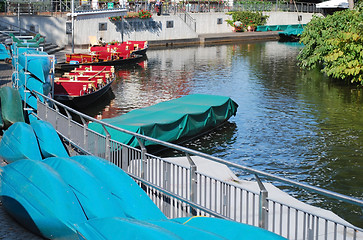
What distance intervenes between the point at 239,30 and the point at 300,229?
61757 millimetres

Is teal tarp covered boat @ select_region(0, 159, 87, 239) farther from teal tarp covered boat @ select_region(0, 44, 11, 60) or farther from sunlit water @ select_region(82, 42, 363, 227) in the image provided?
teal tarp covered boat @ select_region(0, 44, 11, 60)

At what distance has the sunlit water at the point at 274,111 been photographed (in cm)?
1725

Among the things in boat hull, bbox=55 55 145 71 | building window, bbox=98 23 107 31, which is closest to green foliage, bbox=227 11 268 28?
building window, bbox=98 23 107 31

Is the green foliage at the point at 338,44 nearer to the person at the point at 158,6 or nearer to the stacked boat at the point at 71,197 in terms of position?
the stacked boat at the point at 71,197

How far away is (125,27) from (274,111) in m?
32.6

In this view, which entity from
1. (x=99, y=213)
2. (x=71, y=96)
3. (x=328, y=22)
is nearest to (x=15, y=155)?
(x=99, y=213)

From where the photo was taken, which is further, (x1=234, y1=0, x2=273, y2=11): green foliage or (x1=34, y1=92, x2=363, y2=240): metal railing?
(x1=234, y1=0, x2=273, y2=11): green foliage

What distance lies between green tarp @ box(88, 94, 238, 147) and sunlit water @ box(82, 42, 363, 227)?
656mm

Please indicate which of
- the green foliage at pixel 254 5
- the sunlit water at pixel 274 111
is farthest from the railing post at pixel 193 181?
the green foliage at pixel 254 5

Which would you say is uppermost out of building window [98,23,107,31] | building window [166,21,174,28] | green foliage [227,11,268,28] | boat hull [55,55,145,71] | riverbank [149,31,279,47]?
green foliage [227,11,268,28]

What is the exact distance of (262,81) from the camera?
→ 35188 millimetres

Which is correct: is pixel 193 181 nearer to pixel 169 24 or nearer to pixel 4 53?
pixel 4 53

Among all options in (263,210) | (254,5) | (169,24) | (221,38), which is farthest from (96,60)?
(254,5)

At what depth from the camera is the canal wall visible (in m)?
47.4
